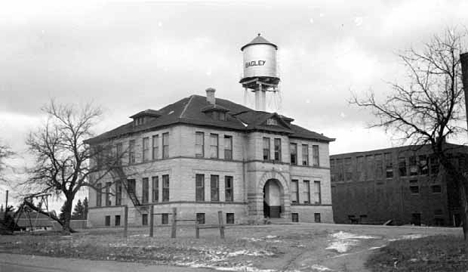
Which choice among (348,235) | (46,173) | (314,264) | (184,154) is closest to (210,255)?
(314,264)

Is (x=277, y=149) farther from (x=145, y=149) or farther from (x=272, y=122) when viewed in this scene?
(x=145, y=149)

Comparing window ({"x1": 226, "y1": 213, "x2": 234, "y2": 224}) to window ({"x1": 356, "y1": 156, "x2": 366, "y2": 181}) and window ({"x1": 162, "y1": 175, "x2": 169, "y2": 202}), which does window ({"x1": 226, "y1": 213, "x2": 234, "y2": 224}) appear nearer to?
window ({"x1": 162, "y1": 175, "x2": 169, "y2": 202})

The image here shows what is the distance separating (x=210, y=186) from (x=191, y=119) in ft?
19.3

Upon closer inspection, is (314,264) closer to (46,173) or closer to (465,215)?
(465,215)

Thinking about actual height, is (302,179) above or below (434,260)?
above

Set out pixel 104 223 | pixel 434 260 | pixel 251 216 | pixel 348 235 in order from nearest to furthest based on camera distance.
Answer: pixel 434 260 < pixel 348 235 < pixel 251 216 < pixel 104 223

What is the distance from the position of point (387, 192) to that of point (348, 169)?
22.0ft

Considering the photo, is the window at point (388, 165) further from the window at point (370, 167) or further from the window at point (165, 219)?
the window at point (165, 219)

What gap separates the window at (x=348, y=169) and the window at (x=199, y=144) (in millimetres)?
33594

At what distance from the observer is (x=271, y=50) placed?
2159 inches

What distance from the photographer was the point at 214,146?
4834cm

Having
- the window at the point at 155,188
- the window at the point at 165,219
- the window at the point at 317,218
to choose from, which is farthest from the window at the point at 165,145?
the window at the point at 317,218

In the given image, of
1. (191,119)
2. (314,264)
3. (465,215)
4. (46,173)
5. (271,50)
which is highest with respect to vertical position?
(271,50)

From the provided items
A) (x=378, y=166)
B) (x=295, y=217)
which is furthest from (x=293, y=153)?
(x=378, y=166)
